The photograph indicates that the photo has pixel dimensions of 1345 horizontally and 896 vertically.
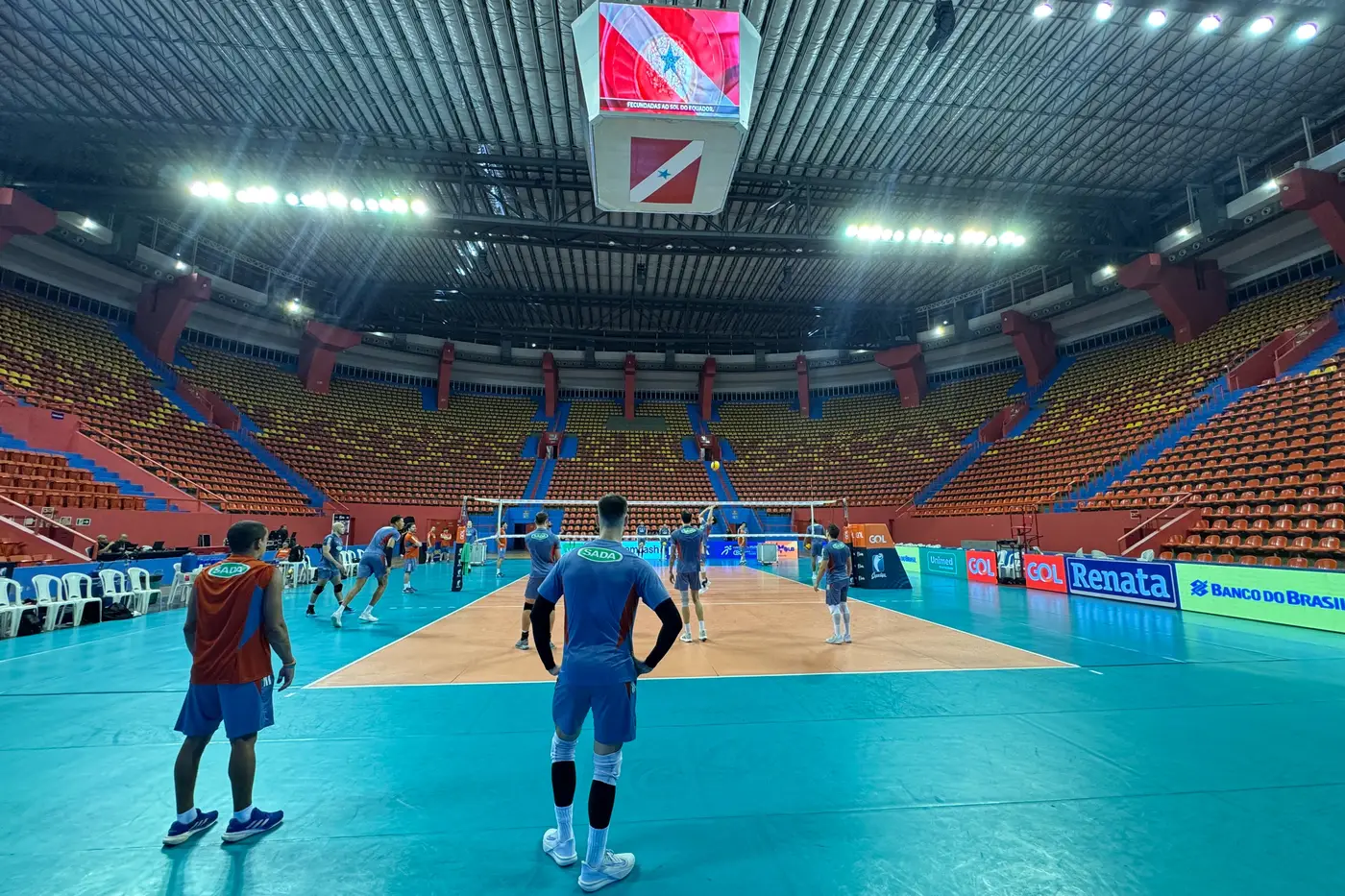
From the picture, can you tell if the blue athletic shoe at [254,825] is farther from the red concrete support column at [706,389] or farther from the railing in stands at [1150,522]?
the red concrete support column at [706,389]

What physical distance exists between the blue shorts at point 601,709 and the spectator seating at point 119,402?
23.6 meters

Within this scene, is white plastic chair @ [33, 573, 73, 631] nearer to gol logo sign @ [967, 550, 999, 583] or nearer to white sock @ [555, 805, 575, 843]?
white sock @ [555, 805, 575, 843]

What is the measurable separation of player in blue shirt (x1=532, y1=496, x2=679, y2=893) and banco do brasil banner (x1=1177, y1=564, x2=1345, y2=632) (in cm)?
1279

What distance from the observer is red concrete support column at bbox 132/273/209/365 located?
86.2 ft

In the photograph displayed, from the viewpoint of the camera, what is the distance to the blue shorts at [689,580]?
9007mm

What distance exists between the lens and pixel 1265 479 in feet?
50.3

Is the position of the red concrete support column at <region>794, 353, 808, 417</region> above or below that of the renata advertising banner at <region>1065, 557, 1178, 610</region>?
above

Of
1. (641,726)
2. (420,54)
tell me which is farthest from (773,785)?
(420,54)

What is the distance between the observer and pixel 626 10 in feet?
29.1

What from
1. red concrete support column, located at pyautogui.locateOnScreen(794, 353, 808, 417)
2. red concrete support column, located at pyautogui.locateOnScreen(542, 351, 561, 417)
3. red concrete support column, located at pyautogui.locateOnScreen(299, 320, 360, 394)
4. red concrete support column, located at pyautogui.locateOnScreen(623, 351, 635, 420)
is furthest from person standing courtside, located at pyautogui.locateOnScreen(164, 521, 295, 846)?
red concrete support column, located at pyautogui.locateOnScreen(794, 353, 808, 417)

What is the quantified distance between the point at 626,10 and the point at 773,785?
1067 cm

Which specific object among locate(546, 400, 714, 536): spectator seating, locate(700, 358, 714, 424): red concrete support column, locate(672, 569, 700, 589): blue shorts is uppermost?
locate(700, 358, 714, 424): red concrete support column

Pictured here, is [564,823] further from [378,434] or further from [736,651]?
[378,434]

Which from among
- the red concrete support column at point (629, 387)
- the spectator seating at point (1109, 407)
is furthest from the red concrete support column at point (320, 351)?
the spectator seating at point (1109, 407)
